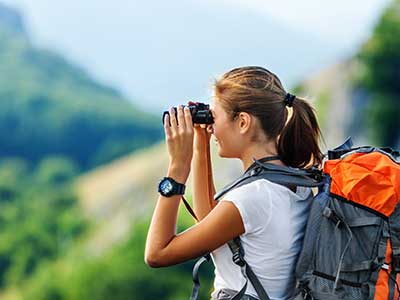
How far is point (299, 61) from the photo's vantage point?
146500 millimetres

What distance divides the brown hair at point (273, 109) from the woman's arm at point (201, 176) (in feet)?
1.03

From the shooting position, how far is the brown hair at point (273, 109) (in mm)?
2721

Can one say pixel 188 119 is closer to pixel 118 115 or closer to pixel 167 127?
pixel 167 127

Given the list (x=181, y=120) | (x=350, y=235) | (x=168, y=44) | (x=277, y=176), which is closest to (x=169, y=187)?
(x=181, y=120)

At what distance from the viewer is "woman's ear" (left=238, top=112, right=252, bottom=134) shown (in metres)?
2.71

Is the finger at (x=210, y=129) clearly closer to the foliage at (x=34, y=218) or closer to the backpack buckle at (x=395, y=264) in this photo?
the backpack buckle at (x=395, y=264)

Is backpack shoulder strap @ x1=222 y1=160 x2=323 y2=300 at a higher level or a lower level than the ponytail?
lower

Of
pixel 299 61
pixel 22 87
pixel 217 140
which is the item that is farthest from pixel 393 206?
pixel 299 61

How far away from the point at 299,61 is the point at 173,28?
44.8 meters

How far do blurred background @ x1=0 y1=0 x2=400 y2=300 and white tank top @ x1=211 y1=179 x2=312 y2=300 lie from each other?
44 cm

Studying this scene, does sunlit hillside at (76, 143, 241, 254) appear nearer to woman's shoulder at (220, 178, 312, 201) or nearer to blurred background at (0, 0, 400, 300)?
blurred background at (0, 0, 400, 300)

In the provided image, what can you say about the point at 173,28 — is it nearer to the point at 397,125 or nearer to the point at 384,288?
the point at 397,125

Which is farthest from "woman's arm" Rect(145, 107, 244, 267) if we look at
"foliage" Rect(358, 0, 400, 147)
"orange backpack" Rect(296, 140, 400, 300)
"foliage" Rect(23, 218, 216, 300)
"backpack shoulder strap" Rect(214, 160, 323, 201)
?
"foliage" Rect(23, 218, 216, 300)

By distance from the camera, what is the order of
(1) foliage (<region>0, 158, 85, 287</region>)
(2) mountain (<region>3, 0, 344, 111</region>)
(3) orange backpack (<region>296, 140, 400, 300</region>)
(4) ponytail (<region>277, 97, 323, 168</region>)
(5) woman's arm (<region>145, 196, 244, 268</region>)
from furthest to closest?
(2) mountain (<region>3, 0, 344, 111</region>)
(1) foliage (<region>0, 158, 85, 287</region>)
(4) ponytail (<region>277, 97, 323, 168</region>)
(5) woman's arm (<region>145, 196, 244, 268</region>)
(3) orange backpack (<region>296, 140, 400, 300</region>)
